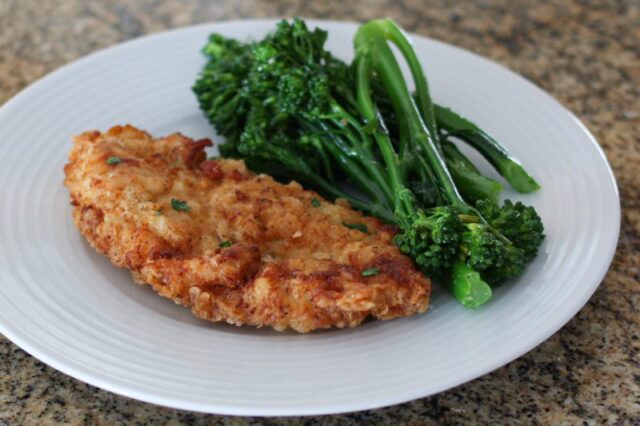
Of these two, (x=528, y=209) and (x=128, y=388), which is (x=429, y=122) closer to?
(x=528, y=209)

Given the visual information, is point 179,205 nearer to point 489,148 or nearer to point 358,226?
point 358,226

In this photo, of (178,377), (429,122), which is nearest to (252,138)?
(429,122)

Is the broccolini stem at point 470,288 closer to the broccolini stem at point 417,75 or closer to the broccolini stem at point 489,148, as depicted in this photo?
the broccolini stem at point 489,148

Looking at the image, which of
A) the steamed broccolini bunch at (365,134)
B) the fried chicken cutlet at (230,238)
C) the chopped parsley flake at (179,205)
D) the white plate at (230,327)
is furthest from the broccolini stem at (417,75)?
the chopped parsley flake at (179,205)

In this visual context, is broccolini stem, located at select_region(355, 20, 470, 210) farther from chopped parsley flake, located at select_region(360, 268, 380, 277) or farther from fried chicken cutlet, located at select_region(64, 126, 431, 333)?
chopped parsley flake, located at select_region(360, 268, 380, 277)

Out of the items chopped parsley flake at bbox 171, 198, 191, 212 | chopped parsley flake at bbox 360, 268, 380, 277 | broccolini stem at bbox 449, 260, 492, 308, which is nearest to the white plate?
broccolini stem at bbox 449, 260, 492, 308
